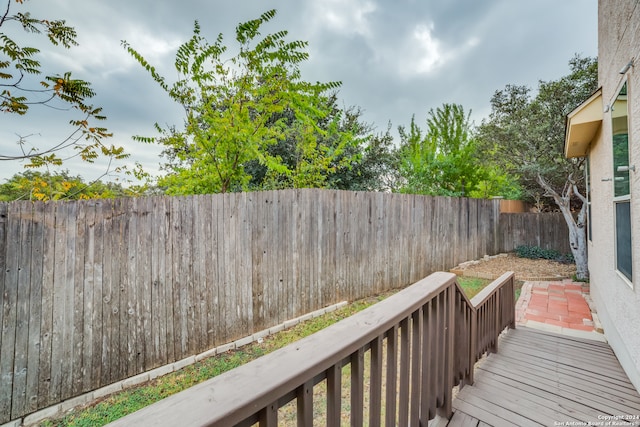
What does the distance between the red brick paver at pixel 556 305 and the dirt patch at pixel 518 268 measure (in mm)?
541

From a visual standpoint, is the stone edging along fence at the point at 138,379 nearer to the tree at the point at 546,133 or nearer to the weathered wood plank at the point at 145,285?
the weathered wood plank at the point at 145,285

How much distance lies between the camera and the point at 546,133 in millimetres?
6730

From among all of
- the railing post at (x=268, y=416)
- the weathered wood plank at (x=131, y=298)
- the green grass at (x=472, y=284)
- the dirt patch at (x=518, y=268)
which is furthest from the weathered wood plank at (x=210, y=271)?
the dirt patch at (x=518, y=268)

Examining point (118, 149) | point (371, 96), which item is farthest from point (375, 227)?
point (371, 96)

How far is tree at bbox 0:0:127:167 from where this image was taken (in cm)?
237

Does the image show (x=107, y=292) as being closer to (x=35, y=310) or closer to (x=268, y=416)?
(x=35, y=310)

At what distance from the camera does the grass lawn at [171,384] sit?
7.23 feet

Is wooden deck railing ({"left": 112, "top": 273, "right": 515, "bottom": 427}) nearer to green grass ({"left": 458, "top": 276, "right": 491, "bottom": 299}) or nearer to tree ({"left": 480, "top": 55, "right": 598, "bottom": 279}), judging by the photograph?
green grass ({"left": 458, "top": 276, "right": 491, "bottom": 299})

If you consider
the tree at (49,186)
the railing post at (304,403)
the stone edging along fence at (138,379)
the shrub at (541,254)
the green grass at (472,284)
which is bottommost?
the stone edging along fence at (138,379)

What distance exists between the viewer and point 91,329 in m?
2.41

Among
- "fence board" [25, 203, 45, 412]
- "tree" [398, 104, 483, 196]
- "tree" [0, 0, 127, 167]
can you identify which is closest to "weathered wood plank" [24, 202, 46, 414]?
"fence board" [25, 203, 45, 412]

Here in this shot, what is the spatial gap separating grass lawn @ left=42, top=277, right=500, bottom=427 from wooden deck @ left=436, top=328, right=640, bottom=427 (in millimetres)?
2043

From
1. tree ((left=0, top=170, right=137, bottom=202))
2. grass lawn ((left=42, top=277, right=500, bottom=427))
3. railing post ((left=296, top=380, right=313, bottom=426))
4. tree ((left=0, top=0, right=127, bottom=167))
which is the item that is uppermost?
tree ((left=0, top=0, right=127, bottom=167))

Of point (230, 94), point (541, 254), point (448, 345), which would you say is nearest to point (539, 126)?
point (541, 254)
